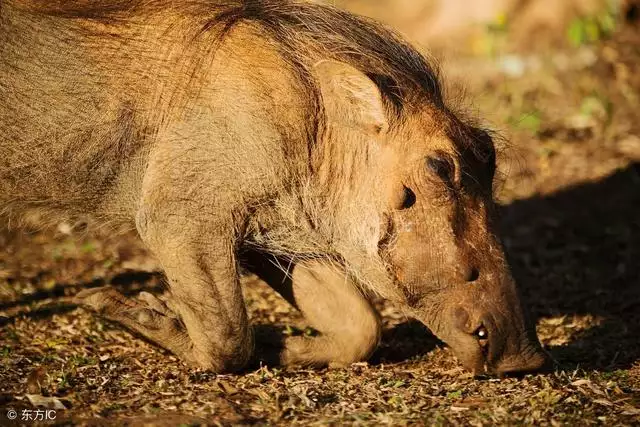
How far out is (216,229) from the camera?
12.5 feet

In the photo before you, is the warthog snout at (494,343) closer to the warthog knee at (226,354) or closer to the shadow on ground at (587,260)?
the shadow on ground at (587,260)

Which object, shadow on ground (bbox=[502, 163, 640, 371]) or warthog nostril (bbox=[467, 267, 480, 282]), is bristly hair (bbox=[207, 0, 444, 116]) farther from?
shadow on ground (bbox=[502, 163, 640, 371])

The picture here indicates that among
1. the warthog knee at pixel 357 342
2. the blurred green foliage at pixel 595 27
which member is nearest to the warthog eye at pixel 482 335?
the warthog knee at pixel 357 342

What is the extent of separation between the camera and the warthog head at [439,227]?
381 centimetres

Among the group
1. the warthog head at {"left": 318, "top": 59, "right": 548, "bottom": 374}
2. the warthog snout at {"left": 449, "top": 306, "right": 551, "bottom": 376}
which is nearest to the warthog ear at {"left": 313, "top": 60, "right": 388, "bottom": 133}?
the warthog head at {"left": 318, "top": 59, "right": 548, "bottom": 374}

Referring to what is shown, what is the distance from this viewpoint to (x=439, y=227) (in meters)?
3.81

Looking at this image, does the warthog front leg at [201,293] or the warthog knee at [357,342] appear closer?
the warthog front leg at [201,293]

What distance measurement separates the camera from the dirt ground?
3.55 metres

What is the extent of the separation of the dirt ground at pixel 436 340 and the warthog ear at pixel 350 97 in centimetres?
65

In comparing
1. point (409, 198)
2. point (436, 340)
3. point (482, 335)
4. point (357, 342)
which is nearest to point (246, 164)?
point (409, 198)

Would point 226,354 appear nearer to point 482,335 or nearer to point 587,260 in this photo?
point 482,335

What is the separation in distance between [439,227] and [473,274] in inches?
8.6

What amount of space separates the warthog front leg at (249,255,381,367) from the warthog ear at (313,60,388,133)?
650 millimetres

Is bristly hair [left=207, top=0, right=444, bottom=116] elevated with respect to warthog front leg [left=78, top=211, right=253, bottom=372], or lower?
elevated
